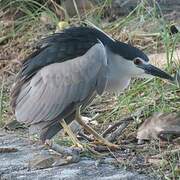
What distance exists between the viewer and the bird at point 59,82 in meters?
5.13

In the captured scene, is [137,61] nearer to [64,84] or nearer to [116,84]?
[116,84]

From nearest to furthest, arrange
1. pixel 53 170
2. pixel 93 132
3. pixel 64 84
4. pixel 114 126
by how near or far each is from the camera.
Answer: pixel 53 170, pixel 64 84, pixel 93 132, pixel 114 126

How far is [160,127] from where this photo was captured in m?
5.31

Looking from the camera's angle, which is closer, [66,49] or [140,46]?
[66,49]

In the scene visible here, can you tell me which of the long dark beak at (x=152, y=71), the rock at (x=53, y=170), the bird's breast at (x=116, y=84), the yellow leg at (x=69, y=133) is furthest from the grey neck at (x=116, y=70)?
the rock at (x=53, y=170)

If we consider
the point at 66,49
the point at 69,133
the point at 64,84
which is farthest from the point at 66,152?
the point at 66,49

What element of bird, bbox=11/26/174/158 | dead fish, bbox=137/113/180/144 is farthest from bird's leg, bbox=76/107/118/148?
dead fish, bbox=137/113/180/144

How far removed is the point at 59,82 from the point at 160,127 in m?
0.76

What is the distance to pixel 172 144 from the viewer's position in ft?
16.9

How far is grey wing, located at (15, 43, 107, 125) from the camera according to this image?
203 inches

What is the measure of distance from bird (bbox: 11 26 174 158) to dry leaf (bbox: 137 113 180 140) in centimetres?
27

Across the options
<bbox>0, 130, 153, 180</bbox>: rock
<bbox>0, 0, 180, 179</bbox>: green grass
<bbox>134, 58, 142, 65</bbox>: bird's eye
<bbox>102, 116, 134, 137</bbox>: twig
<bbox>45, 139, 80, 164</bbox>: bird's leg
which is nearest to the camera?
<bbox>0, 130, 153, 180</bbox>: rock

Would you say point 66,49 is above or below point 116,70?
above

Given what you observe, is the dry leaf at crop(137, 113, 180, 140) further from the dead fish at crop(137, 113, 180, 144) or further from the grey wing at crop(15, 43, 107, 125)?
the grey wing at crop(15, 43, 107, 125)
